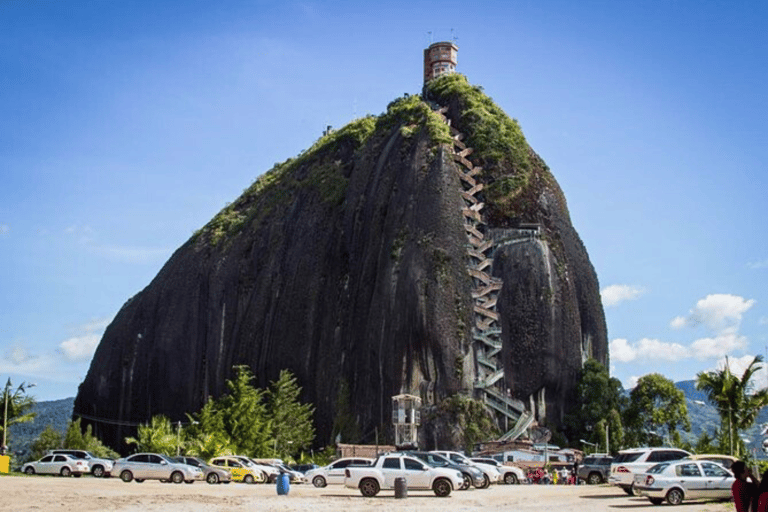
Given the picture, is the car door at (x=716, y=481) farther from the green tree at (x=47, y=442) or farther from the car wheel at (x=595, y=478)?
the green tree at (x=47, y=442)

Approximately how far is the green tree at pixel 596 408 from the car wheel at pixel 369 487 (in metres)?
49.2

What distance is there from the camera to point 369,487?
41.5 m

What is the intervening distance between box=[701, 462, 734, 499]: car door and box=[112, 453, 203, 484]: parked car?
26.4m

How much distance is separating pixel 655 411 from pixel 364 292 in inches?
1116

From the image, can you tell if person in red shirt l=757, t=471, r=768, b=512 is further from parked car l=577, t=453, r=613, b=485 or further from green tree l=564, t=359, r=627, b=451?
green tree l=564, t=359, r=627, b=451

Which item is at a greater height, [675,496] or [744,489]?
[744,489]

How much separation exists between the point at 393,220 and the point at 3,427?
3844cm

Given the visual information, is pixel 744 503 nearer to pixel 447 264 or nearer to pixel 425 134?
pixel 447 264

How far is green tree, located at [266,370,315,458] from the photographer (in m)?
88.5

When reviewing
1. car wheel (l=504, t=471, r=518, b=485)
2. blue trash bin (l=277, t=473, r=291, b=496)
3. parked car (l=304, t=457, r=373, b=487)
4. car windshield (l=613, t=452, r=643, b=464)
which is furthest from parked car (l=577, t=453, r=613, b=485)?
blue trash bin (l=277, t=473, r=291, b=496)

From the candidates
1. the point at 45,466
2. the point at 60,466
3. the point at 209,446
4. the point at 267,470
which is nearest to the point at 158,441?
the point at 209,446

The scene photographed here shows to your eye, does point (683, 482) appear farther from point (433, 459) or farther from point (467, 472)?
→ point (433, 459)

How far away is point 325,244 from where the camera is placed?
108250 millimetres

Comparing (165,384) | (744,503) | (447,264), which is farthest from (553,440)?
(744,503)
